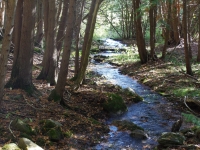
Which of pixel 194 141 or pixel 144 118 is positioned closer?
pixel 194 141

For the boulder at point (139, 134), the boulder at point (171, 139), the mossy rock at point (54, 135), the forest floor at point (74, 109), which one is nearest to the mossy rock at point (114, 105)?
the forest floor at point (74, 109)

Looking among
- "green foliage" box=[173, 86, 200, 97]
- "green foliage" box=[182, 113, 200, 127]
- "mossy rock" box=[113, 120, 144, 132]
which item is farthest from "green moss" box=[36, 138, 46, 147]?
"green foliage" box=[173, 86, 200, 97]

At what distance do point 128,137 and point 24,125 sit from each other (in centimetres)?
299

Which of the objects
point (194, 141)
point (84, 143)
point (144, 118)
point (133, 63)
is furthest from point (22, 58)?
point (133, 63)

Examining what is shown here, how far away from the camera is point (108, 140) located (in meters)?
7.45

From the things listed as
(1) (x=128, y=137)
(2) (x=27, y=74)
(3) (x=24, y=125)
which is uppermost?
(2) (x=27, y=74)

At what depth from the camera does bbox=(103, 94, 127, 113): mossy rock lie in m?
9.98

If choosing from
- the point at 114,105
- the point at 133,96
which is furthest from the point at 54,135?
the point at 133,96

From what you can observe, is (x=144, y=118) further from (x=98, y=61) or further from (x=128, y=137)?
(x=98, y=61)

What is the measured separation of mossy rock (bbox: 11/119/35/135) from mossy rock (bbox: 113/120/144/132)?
3.05 meters

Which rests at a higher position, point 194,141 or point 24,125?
point 24,125

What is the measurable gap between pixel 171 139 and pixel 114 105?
339 centimetres

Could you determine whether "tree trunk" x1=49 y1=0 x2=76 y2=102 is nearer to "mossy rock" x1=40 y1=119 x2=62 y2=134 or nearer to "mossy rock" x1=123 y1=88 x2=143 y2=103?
"mossy rock" x1=40 y1=119 x2=62 y2=134

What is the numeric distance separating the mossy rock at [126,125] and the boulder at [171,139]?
123cm
